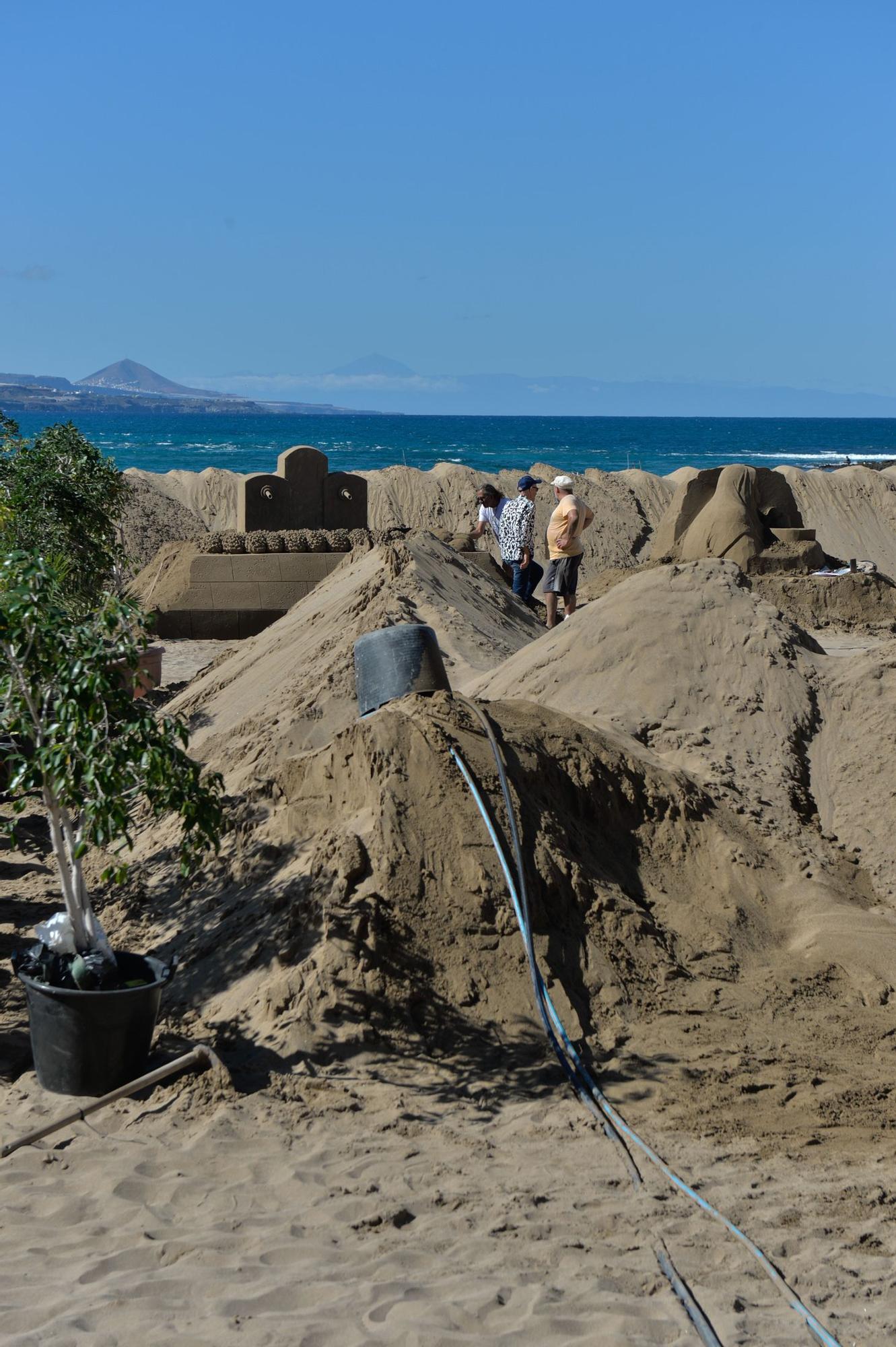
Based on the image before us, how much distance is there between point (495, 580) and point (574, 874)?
698cm

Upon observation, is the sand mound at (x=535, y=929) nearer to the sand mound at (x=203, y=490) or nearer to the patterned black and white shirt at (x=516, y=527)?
the patterned black and white shirt at (x=516, y=527)

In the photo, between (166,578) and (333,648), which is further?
(166,578)

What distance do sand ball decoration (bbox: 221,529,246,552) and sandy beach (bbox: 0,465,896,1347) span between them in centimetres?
595

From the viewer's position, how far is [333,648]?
9.53 m

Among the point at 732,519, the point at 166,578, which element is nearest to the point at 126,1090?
the point at 166,578

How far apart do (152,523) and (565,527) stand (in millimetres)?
13982

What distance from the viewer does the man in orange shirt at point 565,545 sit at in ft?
32.7

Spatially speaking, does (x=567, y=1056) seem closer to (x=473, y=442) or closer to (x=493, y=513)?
(x=493, y=513)

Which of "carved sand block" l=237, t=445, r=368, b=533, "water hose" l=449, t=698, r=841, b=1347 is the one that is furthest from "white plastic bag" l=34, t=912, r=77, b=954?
"carved sand block" l=237, t=445, r=368, b=533

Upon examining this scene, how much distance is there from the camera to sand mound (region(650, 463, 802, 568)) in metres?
18.0

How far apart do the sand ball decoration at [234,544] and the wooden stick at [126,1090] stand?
1037 centimetres

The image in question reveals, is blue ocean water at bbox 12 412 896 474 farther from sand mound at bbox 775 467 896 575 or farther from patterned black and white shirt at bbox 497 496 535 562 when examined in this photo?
patterned black and white shirt at bbox 497 496 535 562

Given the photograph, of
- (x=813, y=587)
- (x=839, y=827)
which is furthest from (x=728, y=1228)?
(x=813, y=587)

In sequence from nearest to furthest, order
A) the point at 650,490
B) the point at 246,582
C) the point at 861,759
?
the point at 861,759 < the point at 246,582 < the point at 650,490
